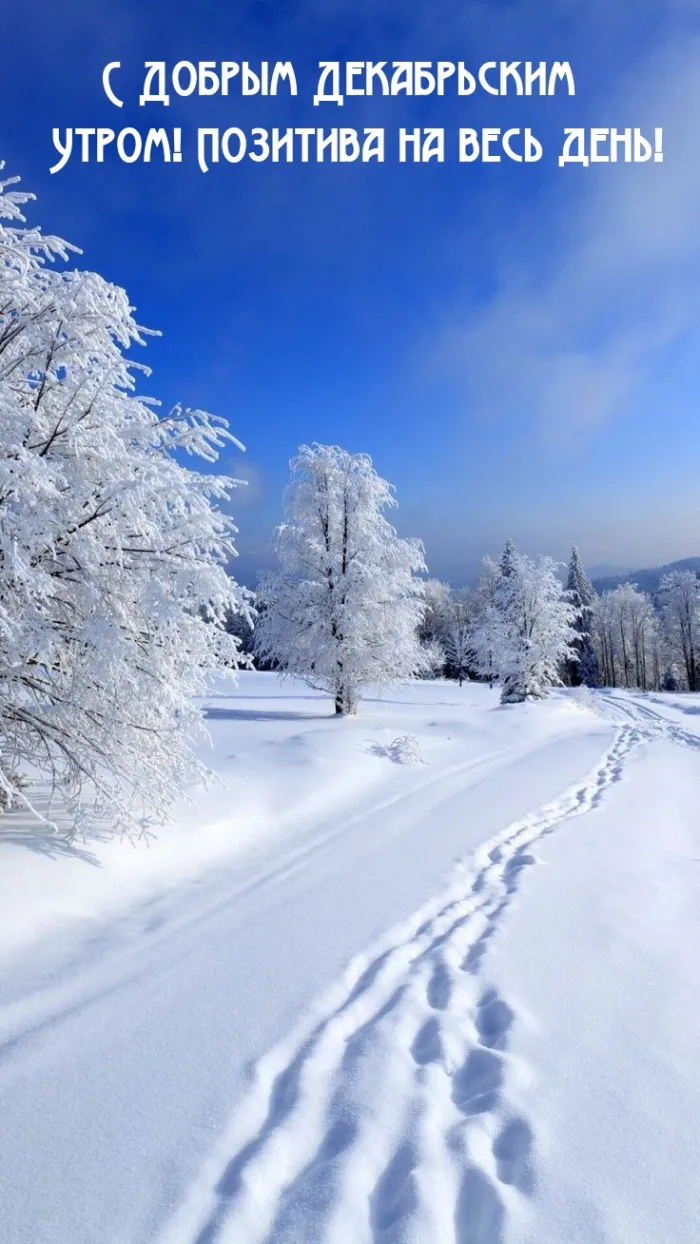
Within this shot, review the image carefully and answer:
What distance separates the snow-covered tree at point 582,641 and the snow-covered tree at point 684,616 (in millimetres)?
Result: 6599

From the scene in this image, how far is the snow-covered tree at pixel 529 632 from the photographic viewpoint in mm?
28641

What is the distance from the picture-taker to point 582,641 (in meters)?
51.2

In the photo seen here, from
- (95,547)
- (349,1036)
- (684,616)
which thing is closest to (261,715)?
(95,547)

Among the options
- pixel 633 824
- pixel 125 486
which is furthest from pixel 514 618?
pixel 125 486

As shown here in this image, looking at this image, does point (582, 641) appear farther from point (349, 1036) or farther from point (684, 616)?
point (349, 1036)

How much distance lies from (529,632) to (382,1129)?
Result: 2778cm

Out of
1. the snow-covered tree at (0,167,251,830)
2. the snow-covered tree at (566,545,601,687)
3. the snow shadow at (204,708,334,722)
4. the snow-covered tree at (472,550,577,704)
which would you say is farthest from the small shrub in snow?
the snow-covered tree at (566,545,601,687)

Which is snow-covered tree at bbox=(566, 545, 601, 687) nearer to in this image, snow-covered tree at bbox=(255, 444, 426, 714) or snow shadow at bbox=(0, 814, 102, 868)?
snow-covered tree at bbox=(255, 444, 426, 714)

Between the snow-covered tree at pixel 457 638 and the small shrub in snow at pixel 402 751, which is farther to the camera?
the snow-covered tree at pixel 457 638

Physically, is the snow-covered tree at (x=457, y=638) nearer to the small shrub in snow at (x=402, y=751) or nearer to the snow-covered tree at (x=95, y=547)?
the small shrub in snow at (x=402, y=751)

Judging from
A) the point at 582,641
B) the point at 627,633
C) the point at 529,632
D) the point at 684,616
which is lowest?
the point at 529,632

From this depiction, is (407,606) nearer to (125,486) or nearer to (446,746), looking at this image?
(446,746)

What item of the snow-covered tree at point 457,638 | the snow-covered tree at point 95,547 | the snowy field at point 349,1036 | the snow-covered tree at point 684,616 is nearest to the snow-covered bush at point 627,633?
the snow-covered tree at point 684,616

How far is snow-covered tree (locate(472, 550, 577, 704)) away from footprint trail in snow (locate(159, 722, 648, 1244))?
83.7 ft
